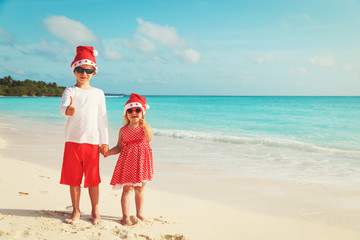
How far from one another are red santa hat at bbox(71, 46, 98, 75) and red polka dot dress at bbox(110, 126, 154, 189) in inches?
31.4

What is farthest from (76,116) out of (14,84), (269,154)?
(14,84)

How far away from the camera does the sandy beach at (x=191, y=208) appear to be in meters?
3.03

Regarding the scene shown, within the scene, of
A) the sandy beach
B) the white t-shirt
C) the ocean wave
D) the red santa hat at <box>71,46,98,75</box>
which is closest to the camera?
the sandy beach

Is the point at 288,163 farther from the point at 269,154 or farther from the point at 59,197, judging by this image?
the point at 59,197

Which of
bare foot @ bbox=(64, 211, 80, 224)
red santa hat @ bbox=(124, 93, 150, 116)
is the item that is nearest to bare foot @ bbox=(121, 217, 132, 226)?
bare foot @ bbox=(64, 211, 80, 224)

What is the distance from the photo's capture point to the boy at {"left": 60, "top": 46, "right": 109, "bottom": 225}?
313 centimetres

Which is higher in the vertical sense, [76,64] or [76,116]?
[76,64]

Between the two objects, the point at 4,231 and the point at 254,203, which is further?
the point at 254,203

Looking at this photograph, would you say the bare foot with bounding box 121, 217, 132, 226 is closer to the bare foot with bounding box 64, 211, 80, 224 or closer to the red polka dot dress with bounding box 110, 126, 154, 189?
the red polka dot dress with bounding box 110, 126, 154, 189

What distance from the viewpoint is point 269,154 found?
8586 mm

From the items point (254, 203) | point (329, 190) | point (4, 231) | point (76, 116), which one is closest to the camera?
point (4, 231)

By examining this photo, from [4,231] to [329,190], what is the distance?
453 cm

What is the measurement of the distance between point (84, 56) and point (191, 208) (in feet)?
7.33

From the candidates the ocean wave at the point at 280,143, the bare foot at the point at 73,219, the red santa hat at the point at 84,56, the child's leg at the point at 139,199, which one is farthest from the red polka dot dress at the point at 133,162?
the ocean wave at the point at 280,143
